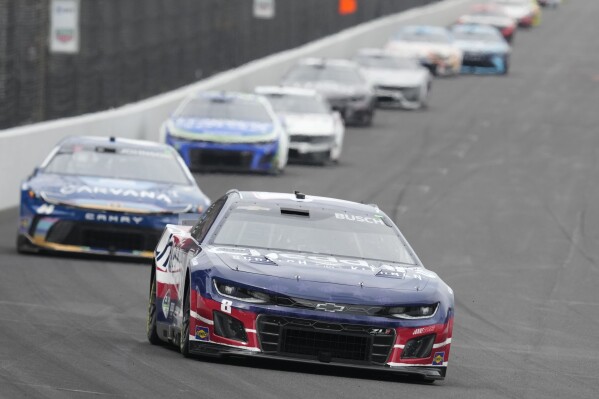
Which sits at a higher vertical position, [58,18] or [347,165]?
[58,18]

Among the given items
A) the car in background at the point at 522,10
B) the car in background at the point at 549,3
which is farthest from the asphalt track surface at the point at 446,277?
the car in background at the point at 549,3

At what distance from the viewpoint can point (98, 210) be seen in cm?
1648

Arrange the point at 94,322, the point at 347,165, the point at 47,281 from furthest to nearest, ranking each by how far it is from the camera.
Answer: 1. the point at 347,165
2. the point at 47,281
3. the point at 94,322

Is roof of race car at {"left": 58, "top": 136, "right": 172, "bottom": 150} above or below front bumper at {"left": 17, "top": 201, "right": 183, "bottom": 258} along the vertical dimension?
above

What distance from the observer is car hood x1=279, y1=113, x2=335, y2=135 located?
2909 centimetres

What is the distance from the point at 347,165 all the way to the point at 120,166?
12.1 metres

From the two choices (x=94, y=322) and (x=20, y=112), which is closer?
(x=94, y=322)

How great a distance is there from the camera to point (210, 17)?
125 ft

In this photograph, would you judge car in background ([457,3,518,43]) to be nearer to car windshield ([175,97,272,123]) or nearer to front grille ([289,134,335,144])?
front grille ([289,134,335,144])

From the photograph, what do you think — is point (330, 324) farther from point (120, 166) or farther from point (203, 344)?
point (120, 166)

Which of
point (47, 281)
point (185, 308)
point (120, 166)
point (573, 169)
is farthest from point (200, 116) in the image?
point (185, 308)

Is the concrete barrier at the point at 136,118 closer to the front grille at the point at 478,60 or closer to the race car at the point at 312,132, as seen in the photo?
the race car at the point at 312,132

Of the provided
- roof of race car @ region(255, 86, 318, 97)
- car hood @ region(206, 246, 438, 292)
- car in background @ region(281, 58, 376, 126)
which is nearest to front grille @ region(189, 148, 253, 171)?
roof of race car @ region(255, 86, 318, 97)

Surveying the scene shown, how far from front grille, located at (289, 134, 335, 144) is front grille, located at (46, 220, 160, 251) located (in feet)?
41.2
